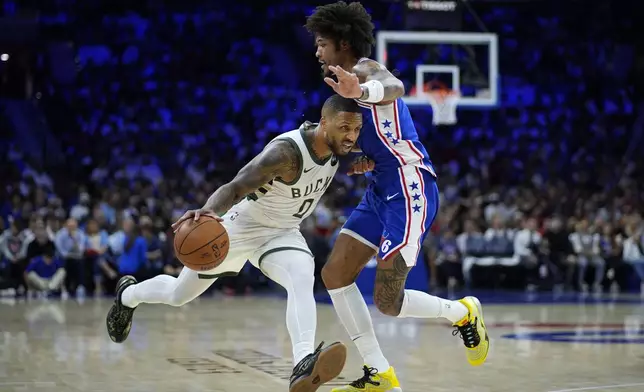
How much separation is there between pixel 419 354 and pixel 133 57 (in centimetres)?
1460

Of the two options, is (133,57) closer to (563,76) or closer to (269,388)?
(563,76)

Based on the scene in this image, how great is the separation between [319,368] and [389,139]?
1.40 metres

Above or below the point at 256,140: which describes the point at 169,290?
above

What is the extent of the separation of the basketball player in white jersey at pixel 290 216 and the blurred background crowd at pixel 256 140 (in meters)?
9.62

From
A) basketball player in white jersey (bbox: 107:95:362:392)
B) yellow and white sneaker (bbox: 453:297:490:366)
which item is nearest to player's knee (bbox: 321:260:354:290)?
basketball player in white jersey (bbox: 107:95:362:392)

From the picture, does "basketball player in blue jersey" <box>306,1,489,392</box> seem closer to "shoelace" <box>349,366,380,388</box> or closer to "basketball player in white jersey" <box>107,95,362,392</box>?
"shoelace" <box>349,366,380,388</box>

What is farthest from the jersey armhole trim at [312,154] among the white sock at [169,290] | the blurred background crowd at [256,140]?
the blurred background crowd at [256,140]

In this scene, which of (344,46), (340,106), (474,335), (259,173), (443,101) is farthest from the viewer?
(443,101)

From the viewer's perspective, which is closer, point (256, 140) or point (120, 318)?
point (120, 318)

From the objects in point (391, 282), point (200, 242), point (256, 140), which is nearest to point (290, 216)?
point (391, 282)

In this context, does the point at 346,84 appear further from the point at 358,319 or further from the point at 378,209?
the point at 358,319

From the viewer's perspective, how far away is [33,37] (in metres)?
18.9

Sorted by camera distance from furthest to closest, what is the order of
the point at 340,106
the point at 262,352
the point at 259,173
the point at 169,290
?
the point at 262,352, the point at 169,290, the point at 340,106, the point at 259,173

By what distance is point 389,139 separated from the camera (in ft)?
17.9
